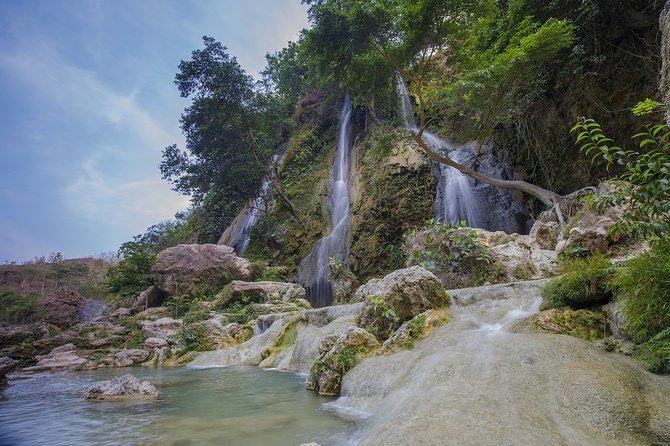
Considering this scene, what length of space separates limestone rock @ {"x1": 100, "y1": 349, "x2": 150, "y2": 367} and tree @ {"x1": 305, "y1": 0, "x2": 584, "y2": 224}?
10783 millimetres

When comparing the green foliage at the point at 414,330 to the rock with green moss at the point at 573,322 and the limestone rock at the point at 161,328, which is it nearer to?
the rock with green moss at the point at 573,322

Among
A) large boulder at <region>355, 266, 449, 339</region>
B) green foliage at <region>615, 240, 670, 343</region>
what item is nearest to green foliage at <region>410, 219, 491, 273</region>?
large boulder at <region>355, 266, 449, 339</region>

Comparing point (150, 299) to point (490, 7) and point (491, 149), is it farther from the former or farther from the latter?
point (490, 7)

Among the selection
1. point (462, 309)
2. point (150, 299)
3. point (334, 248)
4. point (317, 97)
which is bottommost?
point (462, 309)

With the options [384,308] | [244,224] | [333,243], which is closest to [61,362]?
[384,308]

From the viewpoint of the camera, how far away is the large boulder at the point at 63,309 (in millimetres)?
15648

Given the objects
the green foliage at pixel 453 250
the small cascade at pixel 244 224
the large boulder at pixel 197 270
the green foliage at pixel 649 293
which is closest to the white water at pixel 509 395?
the green foliage at pixel 649 293

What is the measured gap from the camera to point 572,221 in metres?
7.69

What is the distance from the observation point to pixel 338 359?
5191 millimetres

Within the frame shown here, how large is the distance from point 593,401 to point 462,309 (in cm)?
332

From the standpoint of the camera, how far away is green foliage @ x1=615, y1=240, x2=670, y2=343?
9.71 feet

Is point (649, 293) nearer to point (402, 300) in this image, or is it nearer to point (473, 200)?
point (402, 300)

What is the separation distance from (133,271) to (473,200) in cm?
1628

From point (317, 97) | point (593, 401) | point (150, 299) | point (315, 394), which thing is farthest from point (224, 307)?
point (317, 97)
